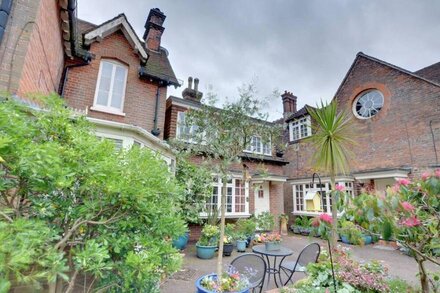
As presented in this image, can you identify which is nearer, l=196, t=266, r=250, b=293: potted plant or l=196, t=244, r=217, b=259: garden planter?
l=196, t=266, r=250, b=293: potted plant

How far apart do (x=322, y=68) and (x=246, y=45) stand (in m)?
6.46

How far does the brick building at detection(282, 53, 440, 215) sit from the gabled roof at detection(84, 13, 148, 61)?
28.6 ft

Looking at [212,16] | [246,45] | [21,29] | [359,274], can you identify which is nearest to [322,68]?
[246,45]

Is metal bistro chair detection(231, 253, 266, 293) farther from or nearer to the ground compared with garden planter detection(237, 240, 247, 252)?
farther from the ground

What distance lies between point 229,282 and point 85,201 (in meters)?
2.82

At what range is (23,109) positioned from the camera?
2621 millimetres

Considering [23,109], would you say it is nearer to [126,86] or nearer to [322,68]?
[126,86]

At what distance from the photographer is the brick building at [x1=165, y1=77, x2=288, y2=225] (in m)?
11.1

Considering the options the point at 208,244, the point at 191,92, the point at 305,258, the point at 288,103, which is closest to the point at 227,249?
the point at 208,244

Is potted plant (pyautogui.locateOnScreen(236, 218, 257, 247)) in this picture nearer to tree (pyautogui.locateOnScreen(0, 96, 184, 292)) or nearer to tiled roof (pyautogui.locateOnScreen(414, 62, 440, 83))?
tree (pyautogui.locateOnScreen(0, 96, 184, 292))

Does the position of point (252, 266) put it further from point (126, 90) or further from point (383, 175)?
point (383, 175)

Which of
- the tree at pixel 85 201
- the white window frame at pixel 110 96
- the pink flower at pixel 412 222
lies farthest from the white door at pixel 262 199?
the tree at pixel 85 201

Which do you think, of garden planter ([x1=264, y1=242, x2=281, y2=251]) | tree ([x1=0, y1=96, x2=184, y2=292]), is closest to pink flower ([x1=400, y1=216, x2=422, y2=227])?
garden planter ([x1=264, y1=242, x2=281, y2=251])

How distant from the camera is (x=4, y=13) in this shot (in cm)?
451
